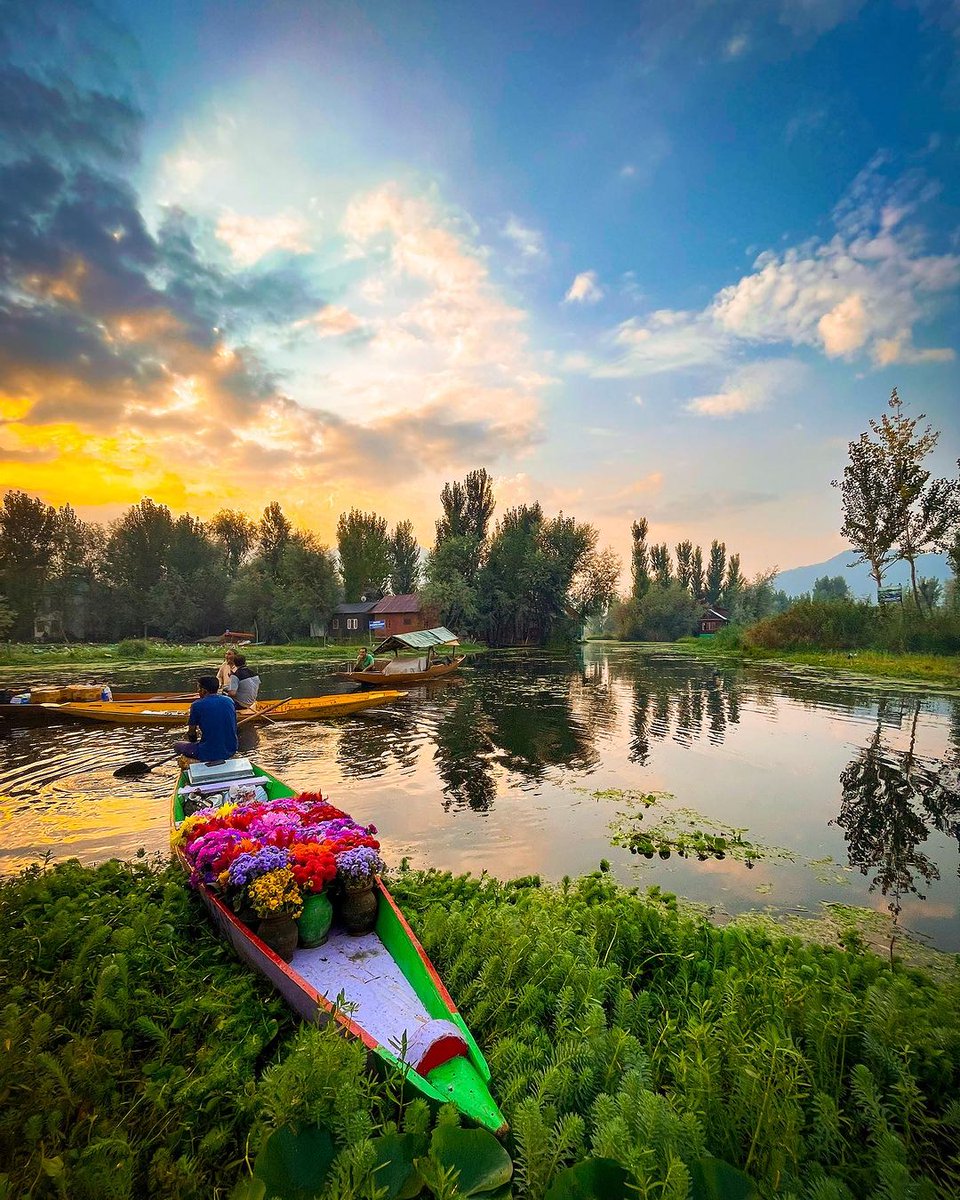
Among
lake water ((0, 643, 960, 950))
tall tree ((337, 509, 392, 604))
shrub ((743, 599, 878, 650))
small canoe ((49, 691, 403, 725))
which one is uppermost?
tall tree ((337, 509, 392, 604))

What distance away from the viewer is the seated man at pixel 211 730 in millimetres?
9320

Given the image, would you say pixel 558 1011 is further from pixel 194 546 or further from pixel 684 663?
pixel 194 546

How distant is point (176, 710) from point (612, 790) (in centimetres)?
1436

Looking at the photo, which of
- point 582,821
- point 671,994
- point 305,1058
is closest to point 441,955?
point 671,994

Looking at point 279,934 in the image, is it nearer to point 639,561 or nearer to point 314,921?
point 314,921

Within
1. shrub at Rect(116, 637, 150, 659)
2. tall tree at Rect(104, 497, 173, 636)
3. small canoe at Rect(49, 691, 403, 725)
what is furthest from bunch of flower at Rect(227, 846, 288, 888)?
tall tree at Rect(104, 497, 173, 636)

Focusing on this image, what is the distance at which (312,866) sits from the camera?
498 centimetres

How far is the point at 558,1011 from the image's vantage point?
4012mm

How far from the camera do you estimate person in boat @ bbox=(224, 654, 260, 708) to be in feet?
55.5

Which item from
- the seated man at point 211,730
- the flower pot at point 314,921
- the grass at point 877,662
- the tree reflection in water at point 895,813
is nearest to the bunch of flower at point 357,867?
the flower pot at point 314,921

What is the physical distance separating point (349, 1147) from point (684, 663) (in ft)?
145

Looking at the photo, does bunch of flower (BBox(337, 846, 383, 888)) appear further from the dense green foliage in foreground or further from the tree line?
the tree line

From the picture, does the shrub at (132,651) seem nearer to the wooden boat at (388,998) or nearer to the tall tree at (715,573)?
the wooden boat at (388,998)

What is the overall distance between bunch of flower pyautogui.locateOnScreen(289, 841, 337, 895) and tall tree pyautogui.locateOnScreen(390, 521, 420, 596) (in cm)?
7645
